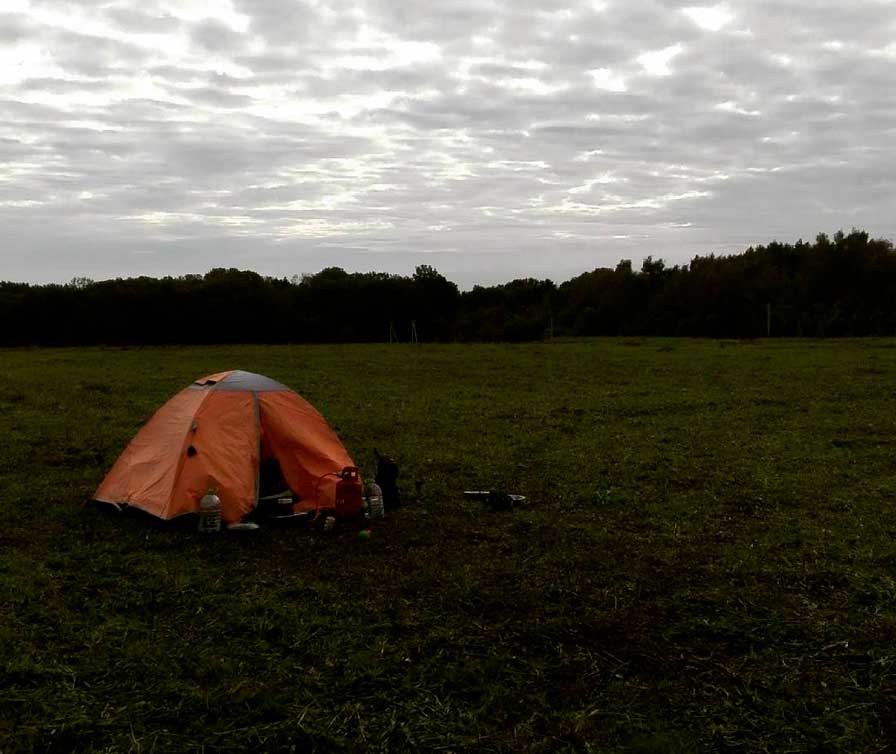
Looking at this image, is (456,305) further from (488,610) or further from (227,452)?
(488,610)

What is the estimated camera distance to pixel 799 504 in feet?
32.9

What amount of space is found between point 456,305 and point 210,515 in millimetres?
57424

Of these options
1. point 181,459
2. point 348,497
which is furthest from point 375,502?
point 181,459

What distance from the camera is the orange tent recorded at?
29.0 feet

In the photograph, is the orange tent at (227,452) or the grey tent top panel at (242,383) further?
the grey tent top panel at (242,383)

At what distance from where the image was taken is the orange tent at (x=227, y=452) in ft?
29.0

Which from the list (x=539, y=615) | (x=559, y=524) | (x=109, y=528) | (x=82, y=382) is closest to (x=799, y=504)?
(x=559, y=524)

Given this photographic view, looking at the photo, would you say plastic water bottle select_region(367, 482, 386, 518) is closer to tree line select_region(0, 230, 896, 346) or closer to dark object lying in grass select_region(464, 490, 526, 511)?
dark object lying in grass select_region(464, 490, 526, 511)

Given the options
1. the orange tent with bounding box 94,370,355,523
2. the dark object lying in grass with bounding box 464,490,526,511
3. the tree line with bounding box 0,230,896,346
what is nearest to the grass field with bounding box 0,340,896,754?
the dark object lying in grass with bounding box 464,490,526,511

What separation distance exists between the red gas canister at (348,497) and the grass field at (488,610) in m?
0.34

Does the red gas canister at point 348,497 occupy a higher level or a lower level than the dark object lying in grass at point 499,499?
higher

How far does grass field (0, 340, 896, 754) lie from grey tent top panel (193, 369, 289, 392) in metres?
1.80

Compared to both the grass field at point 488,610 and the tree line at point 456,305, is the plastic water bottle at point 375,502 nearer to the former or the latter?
the grass field at point 488,610

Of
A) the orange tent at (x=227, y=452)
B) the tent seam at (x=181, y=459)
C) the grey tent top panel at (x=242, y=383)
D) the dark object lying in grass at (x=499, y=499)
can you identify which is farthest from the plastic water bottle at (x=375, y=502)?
the tent seam at (x=181, y=459)
